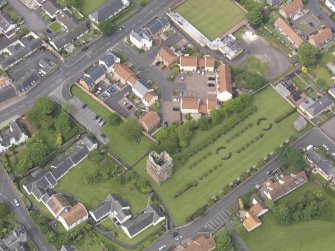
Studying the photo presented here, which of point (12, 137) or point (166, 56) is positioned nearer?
point (12, 137)

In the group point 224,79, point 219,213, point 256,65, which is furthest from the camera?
point 256,65

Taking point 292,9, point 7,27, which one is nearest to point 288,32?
point 292,9

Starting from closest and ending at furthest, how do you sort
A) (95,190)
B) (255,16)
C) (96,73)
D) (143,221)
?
(143,221), (95,190), (96,73), (255,16)

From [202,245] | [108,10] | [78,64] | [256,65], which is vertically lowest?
[202,245]

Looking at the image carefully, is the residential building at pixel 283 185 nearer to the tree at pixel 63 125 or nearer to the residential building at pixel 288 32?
the residential building at pixel 288 32

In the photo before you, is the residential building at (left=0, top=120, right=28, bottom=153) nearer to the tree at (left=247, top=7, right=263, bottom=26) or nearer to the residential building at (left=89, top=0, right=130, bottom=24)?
the residential building at (left=89, top=0, right=130, bottom=24)

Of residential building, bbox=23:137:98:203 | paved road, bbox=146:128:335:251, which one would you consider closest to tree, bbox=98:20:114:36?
residential building, bbox=23:137:98:203

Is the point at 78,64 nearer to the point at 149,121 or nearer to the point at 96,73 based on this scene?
the point at 96,73
